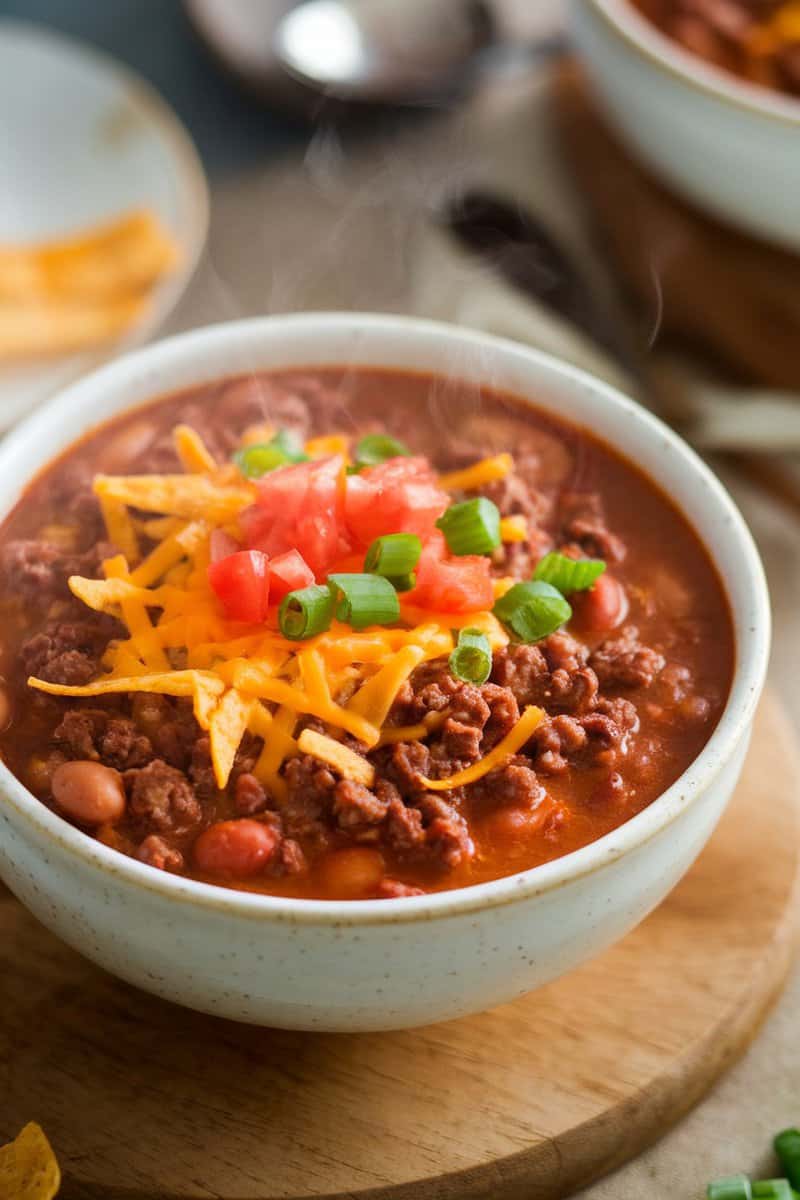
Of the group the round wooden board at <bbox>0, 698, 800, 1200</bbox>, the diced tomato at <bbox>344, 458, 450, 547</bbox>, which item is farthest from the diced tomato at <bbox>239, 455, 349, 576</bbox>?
the round wooden board at <bbox>0, 698, 800, 1200</bbox>

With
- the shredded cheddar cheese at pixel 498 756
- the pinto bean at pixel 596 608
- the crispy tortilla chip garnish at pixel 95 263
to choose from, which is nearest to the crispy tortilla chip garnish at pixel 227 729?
the shredded cheddar cheese at pixel 498 756

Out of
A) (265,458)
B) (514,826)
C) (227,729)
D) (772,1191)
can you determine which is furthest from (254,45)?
(772,1191)

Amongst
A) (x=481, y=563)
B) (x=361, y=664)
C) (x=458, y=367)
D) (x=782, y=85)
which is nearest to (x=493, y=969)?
(x=361, y=664)

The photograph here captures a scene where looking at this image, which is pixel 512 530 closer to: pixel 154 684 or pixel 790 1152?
pixel 154 684

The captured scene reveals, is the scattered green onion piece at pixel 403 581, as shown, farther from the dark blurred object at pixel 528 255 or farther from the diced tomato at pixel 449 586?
the dark blurred object at pixel 528 255

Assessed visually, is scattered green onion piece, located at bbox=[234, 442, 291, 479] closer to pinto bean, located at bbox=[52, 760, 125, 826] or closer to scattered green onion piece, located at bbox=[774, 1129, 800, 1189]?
pinto bean, located at bbox=[52, 760, 125, 826]

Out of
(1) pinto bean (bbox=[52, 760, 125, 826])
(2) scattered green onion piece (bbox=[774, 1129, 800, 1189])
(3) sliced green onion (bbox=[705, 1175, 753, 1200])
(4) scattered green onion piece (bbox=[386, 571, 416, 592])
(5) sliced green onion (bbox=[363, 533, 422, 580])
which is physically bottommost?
(2) scattered green onion piece (bbox=[774, 1129, 800, 1189])
